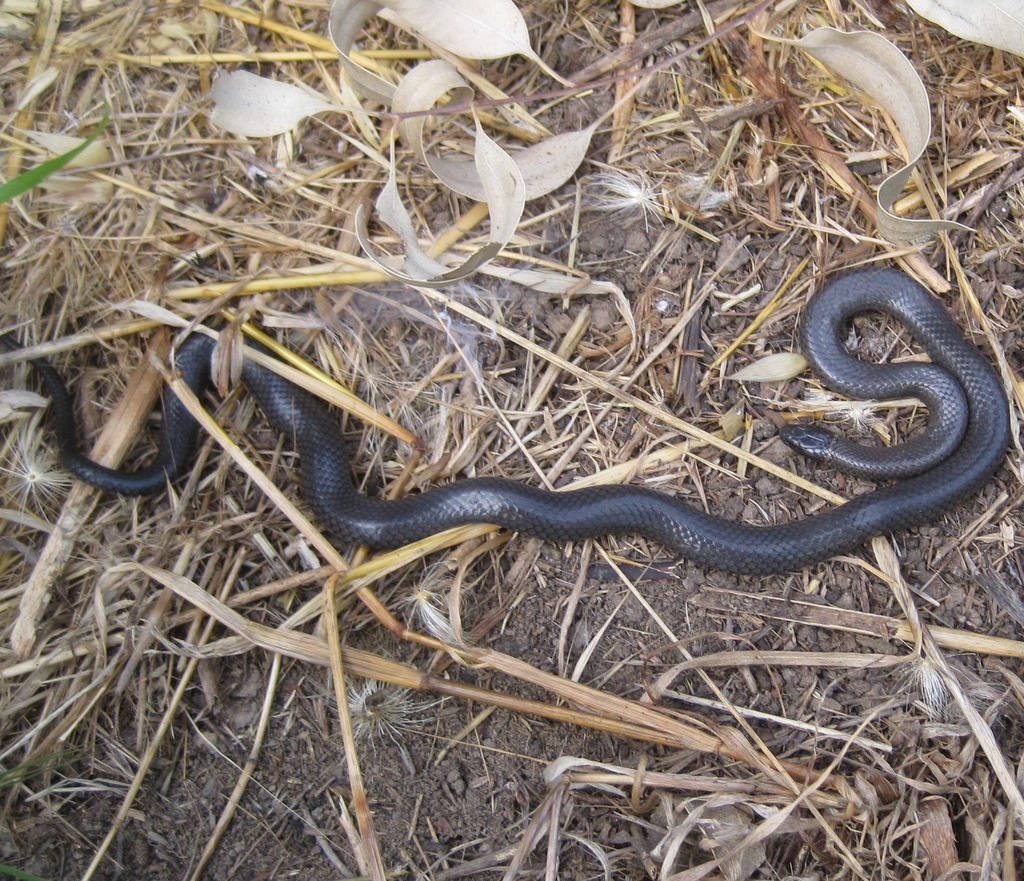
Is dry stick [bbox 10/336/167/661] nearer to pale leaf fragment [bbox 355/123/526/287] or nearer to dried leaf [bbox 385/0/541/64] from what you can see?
pale leaf fragment [bbox 355/123/526/287]

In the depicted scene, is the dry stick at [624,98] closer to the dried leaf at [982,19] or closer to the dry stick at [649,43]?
the dry stick at [649,43]

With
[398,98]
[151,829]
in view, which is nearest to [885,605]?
[398,98]

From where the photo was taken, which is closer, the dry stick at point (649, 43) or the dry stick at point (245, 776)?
the dry stick at point (245, 776)

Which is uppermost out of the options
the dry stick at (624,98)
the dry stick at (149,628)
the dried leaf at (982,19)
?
the dried leaf at (982,19)

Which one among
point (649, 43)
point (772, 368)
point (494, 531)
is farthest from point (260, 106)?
point (772, 368)

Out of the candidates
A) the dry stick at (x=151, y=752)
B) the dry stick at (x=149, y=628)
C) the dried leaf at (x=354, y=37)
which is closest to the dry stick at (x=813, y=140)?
the dried leaf at (x=354, y=37)

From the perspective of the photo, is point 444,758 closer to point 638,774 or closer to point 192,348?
point 638,774
